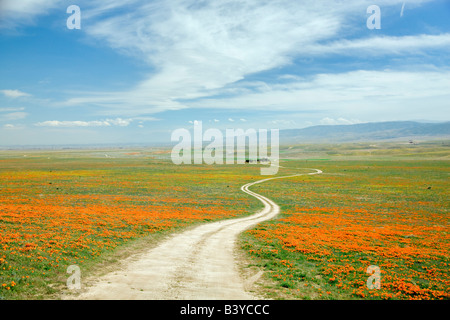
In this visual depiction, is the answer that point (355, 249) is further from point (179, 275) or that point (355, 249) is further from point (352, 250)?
point (179, 275)

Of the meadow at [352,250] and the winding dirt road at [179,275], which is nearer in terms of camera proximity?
the winding dirt road at [179,275]

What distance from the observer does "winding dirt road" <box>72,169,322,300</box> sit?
41.4ft

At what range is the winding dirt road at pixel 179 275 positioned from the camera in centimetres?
1262

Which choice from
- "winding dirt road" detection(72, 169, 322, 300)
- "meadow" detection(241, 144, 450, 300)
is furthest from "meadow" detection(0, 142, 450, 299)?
"winding dirt road" detection(72, 169, 322, 300)

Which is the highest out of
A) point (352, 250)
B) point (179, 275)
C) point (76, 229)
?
point (76, 229)

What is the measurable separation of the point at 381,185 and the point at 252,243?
5393 centimetres

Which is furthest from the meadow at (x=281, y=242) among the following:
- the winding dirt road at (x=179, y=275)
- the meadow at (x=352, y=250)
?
the winding dirt road at (x=179, y=275)

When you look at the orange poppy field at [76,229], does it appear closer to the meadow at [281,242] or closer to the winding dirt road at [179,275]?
the meadow at [281,242]

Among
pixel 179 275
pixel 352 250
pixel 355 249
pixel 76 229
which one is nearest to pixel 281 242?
pixel 352 250

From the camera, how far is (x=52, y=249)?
57.0ft

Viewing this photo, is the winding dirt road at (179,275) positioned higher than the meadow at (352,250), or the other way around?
the winding dirt road at (179,275)

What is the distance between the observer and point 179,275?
15.1 meters
